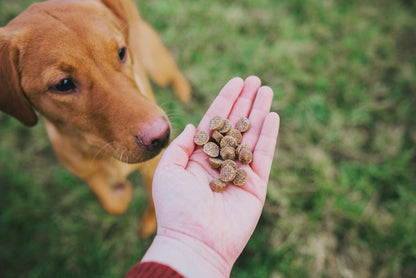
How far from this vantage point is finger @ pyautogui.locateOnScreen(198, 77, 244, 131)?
255 cm

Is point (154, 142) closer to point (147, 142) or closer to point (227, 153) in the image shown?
point (147, 142)

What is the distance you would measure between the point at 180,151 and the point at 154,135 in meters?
0.27

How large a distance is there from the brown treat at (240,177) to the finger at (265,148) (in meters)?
0.19

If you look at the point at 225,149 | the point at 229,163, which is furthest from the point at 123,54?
the point at 229,163

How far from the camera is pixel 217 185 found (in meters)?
2.04

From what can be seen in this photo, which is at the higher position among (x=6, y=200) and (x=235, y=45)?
(x=235, y=45)

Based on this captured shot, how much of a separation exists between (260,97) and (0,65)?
2.12m

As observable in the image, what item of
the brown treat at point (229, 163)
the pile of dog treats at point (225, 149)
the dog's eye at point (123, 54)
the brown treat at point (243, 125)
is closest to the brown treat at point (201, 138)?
the pile of dog treats at point (225, 149)

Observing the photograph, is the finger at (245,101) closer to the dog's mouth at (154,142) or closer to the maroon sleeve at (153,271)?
the dog's mouth at (154,142)

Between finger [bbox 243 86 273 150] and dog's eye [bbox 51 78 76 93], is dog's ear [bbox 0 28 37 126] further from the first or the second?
finger [bbox 243 86 273 150]

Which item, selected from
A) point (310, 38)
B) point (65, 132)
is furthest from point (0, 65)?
point (310, 38)

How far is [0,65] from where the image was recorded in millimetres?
2061

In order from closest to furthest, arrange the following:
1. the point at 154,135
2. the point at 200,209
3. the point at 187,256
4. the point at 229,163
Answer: the point at 187,256 → the point at 200,209 → the point at 154,135 → the point at 229,163

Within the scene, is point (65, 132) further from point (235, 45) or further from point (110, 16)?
point (235, 45)
